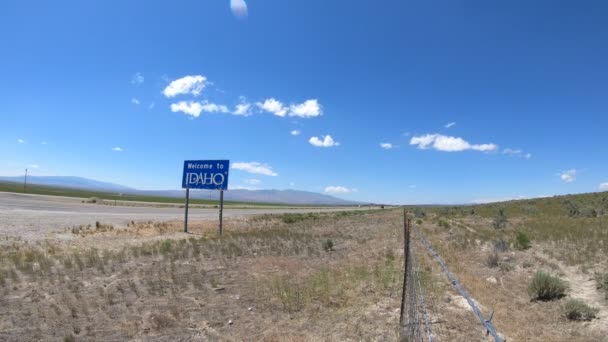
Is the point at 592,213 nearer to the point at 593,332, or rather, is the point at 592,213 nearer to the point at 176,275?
the point at 593,332

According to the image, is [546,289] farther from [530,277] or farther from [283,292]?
[283,292]

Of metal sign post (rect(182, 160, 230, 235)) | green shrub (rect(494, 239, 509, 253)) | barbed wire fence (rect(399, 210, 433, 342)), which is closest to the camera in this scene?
barbed wire fence (rect(399, 210, 433, 342))

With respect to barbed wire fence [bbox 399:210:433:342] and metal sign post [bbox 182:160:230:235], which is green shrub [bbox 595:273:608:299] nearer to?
barbed wire fence [bbox 399:210:433:342]

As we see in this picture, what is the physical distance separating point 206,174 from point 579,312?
71.0 feet

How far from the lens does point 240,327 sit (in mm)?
7129

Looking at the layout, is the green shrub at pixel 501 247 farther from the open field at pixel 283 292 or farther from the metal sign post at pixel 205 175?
the metal sign post at pixel 205 175

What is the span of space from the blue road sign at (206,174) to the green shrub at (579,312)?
19707 mm

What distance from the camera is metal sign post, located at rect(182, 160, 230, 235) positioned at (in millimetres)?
24734

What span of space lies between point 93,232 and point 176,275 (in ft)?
42.1

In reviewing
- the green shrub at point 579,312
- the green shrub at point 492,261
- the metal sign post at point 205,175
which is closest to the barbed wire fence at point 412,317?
the green shrub at point 579,312

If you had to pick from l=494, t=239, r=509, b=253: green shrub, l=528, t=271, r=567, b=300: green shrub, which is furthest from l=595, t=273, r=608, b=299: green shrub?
l=494, t=239, r=509, b=253: green shrub

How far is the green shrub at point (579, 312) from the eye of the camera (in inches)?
281

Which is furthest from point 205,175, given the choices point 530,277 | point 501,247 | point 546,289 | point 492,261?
point 546,289

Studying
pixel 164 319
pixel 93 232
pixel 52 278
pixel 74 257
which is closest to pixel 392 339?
pixel 164 319
